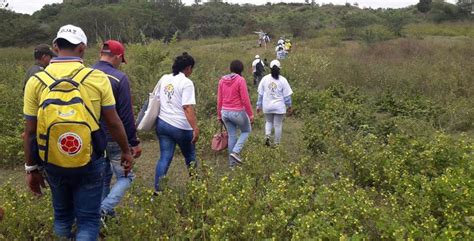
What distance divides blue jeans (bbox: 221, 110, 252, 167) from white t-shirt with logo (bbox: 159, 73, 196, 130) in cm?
127

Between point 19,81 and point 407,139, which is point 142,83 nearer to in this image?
point 19,81

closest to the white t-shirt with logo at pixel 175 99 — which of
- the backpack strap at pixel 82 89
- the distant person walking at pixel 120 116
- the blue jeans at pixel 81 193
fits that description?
the distant person walking at pixel 120 116

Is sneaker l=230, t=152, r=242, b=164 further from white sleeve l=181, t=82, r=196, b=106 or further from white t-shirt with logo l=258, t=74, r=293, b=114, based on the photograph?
white sleeve l=181, t=82, r=196, b=106

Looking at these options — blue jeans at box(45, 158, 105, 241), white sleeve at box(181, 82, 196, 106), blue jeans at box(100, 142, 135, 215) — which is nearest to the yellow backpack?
blue jeans at box(45, 158, 105, 241)

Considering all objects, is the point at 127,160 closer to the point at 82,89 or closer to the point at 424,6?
the point at 82,89

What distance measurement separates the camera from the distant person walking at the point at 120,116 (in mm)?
3422

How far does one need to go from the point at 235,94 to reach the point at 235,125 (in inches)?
19.6

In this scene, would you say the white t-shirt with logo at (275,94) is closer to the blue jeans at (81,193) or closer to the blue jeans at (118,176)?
the blue jeans at (118,176)

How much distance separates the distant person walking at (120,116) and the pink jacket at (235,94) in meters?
2.15

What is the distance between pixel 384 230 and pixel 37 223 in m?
2.94

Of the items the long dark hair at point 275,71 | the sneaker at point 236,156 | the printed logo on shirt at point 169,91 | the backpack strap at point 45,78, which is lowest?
the sneaker at point 236,156

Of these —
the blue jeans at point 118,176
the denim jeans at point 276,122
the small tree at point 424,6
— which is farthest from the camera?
the small tree at point 424,6

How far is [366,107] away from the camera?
940 cm

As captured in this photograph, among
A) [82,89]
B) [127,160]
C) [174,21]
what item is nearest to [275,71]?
[127,160]
